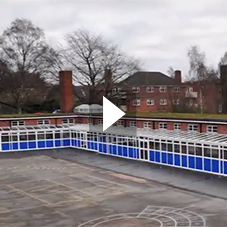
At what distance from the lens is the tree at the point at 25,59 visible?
49031 millimetres

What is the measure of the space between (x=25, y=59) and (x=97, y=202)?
3692 cm

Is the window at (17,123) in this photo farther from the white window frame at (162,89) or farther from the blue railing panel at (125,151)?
the white window frame at (162,89)

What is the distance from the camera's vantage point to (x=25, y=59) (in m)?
51.0

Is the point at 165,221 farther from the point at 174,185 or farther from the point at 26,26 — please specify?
the point at 26,26

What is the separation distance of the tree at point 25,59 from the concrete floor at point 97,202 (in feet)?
87.4

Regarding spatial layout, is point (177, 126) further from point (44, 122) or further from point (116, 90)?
point (116, 90)

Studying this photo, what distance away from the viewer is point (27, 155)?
3272cm

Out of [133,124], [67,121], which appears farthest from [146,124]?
[67,121]

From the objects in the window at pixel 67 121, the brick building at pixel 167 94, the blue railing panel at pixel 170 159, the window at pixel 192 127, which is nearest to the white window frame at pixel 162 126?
the window at pixel 192 127

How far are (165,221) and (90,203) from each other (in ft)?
13.2

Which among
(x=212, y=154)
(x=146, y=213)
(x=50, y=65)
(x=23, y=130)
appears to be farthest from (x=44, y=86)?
(x=146, y=213)

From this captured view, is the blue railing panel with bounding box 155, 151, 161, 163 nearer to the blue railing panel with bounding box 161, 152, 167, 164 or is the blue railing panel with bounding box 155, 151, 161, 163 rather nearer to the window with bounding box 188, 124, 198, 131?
the blue railing panel with bounding box 161, 152, 167, 164

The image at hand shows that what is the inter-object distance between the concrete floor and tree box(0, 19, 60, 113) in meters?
26.6

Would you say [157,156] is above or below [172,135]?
below
